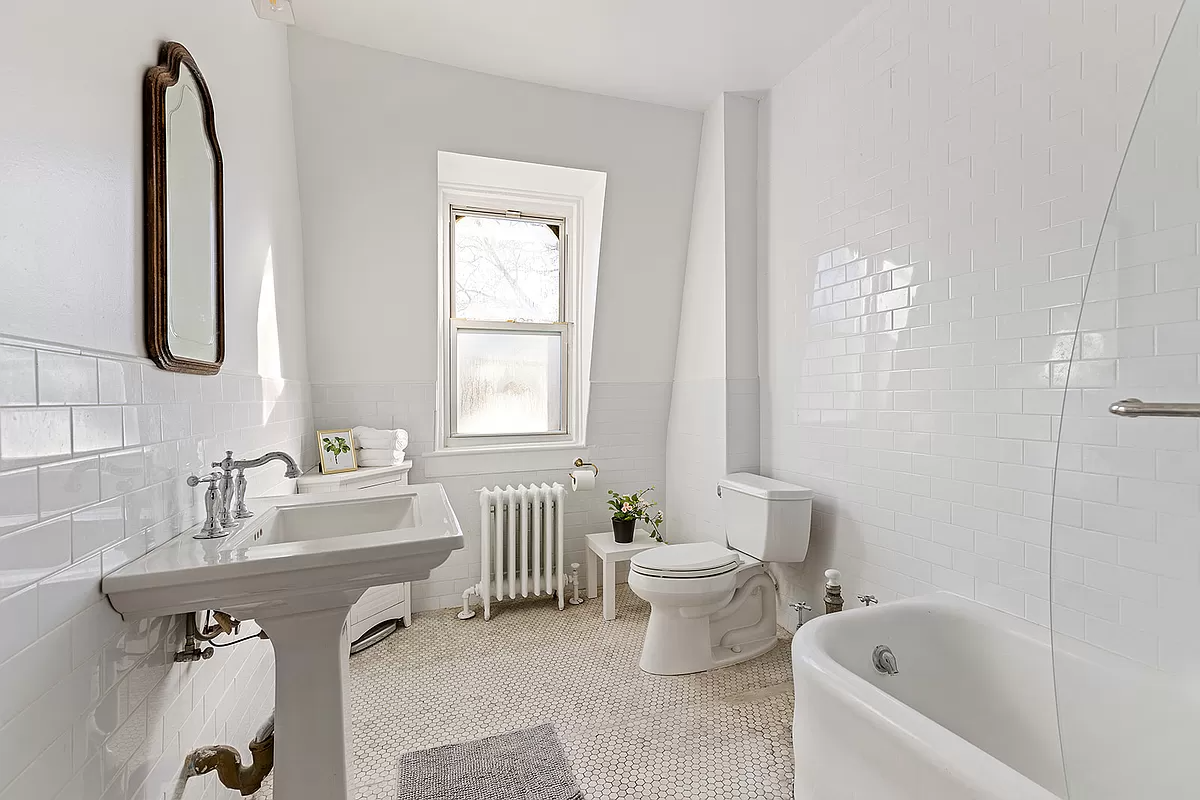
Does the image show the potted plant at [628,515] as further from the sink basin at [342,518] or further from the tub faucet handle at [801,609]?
the sink basin at [342,518]

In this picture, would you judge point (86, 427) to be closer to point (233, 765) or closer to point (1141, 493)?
point (233, 765)

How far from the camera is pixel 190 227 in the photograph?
4.40 feet

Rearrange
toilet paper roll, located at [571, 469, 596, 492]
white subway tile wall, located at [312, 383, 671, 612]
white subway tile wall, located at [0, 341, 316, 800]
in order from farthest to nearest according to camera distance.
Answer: toilet paper roll, located at [571, 469, 596, 492]
white subway tile wall, located at [312, 383, 671, 612]
white subway tile wall, located at [0, 341, 316, 800]

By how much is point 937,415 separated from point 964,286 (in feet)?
1.43

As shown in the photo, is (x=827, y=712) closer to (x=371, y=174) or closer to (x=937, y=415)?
(x=937, y=415)

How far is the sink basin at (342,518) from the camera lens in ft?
5.26

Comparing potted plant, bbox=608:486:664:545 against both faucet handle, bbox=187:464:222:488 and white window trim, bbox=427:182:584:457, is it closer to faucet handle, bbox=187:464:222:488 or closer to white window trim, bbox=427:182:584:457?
white window trim, bbox=427:182:584:457

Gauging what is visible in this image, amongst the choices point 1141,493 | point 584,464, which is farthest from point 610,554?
point 1141,493

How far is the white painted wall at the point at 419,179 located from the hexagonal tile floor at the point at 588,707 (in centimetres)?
137

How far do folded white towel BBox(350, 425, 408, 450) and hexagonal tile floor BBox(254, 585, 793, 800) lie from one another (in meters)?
0.91

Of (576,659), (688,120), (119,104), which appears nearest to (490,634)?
(576,659)

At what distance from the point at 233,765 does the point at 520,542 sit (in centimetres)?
183

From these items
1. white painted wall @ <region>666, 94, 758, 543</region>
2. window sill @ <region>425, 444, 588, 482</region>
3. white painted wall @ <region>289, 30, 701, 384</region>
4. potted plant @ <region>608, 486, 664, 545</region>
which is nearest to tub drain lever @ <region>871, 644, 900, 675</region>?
white painted wall @ <region>666, 94, 758, 543</region>

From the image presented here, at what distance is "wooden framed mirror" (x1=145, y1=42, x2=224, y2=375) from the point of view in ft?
3.78
